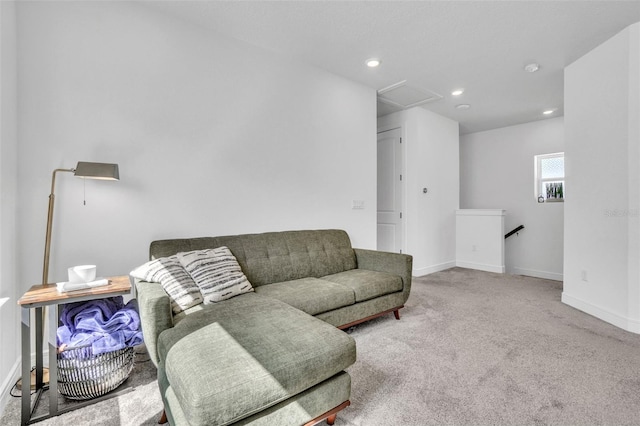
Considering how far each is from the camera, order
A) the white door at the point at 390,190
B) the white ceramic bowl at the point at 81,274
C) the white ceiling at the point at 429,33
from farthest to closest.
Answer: the white door at the point at 390,190 → the white ceiling at the point at 429,33 → the white ceramic bowl at the point at 81,274

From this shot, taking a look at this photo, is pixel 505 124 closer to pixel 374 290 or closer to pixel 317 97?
pixel 317 97

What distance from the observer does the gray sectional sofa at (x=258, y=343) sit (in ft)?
3.63

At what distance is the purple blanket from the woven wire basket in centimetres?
5

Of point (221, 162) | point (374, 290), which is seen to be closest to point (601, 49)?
point (374, 290)

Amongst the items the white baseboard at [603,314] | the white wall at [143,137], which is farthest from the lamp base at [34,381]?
the white baseboard at [603,314]

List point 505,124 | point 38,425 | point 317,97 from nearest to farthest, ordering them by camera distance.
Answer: point 38,425, point 317,97, point 505,124

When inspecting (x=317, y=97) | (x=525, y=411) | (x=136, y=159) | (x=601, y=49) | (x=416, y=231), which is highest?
(x=601, y=49)

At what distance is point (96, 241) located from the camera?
213 cm

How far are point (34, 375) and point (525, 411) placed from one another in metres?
2.87

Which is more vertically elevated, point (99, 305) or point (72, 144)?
point (72, 144)

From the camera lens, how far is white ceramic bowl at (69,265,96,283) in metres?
1.70

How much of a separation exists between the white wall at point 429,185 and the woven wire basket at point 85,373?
3.90 meters

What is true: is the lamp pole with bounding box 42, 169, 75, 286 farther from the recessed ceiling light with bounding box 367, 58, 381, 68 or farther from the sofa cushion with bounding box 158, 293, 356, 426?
the recessed ceiling light with bounding box 367, 58, 381, 68

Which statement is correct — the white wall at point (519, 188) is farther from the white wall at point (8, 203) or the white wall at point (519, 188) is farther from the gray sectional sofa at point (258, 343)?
the white wall at point (8, 203)
